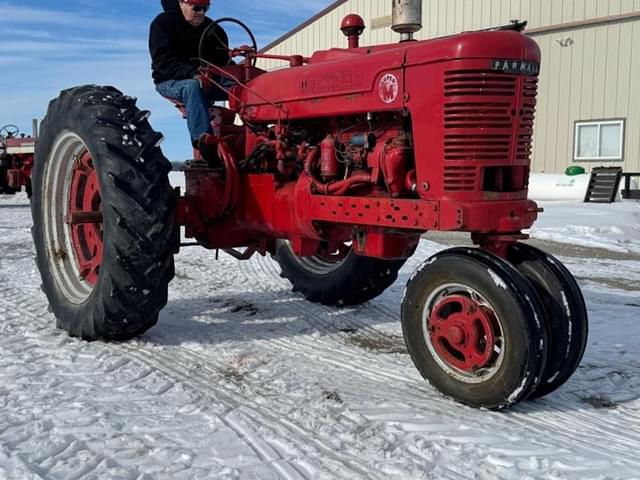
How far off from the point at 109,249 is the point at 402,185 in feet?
5.44

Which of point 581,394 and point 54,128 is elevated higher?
point 54,128

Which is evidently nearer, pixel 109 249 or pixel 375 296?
pixel 109 249

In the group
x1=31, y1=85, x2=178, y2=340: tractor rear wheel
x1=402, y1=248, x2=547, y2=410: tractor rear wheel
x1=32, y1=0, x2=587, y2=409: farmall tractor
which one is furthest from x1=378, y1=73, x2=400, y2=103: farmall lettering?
x1=31, y1=85, x2=178, y2=340: tractor rear wheel

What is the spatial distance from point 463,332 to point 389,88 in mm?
1276

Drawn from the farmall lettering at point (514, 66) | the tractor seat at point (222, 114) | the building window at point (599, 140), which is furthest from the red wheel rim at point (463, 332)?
the building window at point (599, 140)

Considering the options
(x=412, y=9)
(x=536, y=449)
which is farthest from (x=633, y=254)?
(x=536, y=449)

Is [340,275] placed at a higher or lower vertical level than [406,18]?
lower

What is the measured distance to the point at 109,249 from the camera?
390cm

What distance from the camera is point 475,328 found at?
312cm

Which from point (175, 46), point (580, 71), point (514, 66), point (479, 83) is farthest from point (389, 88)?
point (580, 71)

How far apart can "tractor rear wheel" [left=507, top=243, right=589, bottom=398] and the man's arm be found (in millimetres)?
2879

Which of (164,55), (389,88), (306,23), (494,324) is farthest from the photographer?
(306,23)

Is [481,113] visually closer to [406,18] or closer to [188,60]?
[406,18]

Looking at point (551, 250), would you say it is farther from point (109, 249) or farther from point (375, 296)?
point (109, 249)
